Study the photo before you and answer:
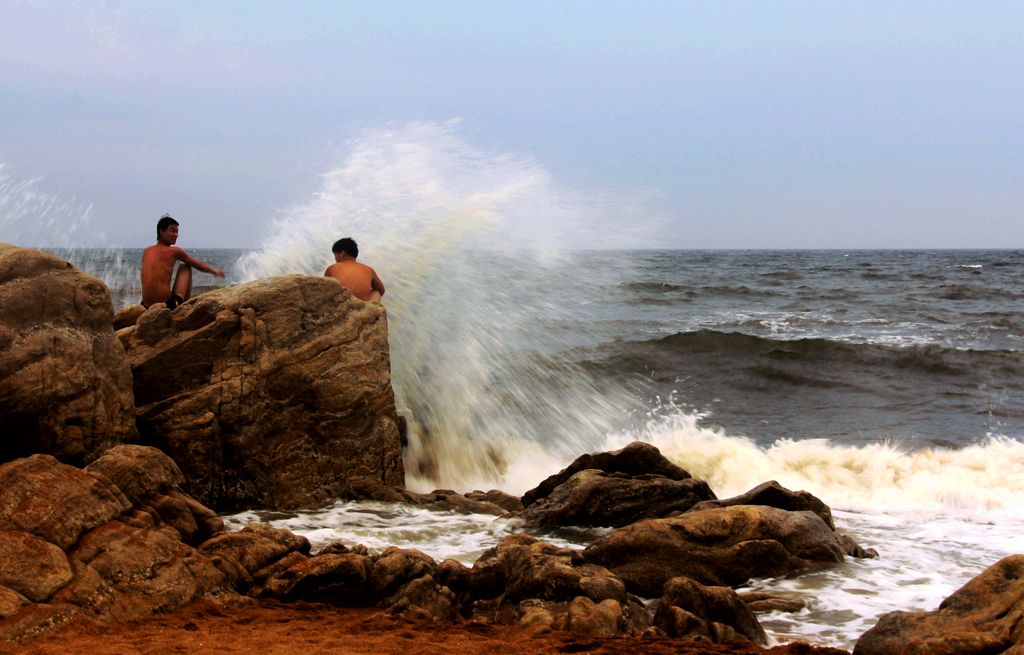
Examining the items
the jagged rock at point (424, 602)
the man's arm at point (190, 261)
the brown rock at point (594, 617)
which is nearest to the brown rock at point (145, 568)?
the jagged rock at point (424, 602)

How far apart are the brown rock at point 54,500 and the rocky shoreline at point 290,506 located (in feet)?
0.04

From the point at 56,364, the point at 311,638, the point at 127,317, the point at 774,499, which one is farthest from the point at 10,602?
the point at 127,317

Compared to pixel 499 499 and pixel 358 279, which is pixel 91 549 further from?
pixel 358 279

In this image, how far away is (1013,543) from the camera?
275 inches

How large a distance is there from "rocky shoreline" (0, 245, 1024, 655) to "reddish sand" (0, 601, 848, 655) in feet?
0.14

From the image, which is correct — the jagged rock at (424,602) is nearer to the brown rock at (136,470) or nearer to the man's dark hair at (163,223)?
the brown rock at (136,470)

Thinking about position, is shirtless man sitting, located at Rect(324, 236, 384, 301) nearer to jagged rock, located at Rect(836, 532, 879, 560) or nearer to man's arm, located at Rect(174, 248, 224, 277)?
man's arm, located at Rect(174, 248, 224, 277)

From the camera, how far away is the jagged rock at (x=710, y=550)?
553cm

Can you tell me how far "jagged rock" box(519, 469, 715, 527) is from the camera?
267 inches

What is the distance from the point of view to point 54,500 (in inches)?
189

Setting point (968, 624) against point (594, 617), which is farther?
point (594, 617)

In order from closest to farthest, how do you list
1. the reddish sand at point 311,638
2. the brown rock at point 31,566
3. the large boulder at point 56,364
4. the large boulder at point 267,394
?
the reddish sand at point 311,638 < the brown rock at point 31,566 < the large boulder at point 56,364 < the large boulder at point 267,394

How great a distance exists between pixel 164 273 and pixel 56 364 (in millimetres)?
2933

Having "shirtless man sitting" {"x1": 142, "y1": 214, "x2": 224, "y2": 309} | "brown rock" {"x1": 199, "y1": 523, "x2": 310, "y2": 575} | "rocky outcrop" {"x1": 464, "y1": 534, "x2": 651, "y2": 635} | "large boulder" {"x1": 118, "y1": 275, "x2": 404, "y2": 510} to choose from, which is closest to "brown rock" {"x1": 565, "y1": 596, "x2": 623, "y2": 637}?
"rocky outcrop" {"x1": 464, "y1": 534, "x2": 651, "y2": 635}
